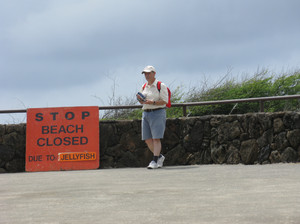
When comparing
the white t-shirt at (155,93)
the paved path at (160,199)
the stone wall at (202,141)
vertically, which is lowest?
the paved path at (160,199)

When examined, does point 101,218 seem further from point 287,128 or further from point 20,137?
point 20,137

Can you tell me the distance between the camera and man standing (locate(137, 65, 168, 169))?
28.1 ft

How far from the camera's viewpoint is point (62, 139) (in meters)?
9.71

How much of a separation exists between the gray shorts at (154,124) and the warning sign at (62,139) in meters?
1.38

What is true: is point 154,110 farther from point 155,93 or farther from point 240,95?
point 240,95

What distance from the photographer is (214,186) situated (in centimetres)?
558

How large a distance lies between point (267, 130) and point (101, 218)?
18.9ft

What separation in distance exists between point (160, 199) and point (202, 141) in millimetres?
5001

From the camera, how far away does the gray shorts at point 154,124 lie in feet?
28.3

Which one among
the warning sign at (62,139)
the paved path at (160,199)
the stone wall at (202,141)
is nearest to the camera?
the paved path at (160,199)

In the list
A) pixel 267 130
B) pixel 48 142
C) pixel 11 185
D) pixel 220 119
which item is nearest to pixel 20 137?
pixel 48 142

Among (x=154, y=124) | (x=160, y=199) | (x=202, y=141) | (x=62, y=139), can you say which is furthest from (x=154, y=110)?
(x=160, y=199)

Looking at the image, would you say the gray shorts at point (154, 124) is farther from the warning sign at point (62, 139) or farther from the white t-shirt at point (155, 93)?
the warning sign at point (62, 139)

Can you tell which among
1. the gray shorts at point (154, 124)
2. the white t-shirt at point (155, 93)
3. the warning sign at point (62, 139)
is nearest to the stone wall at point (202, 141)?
the warning sign at point (62, 139)
